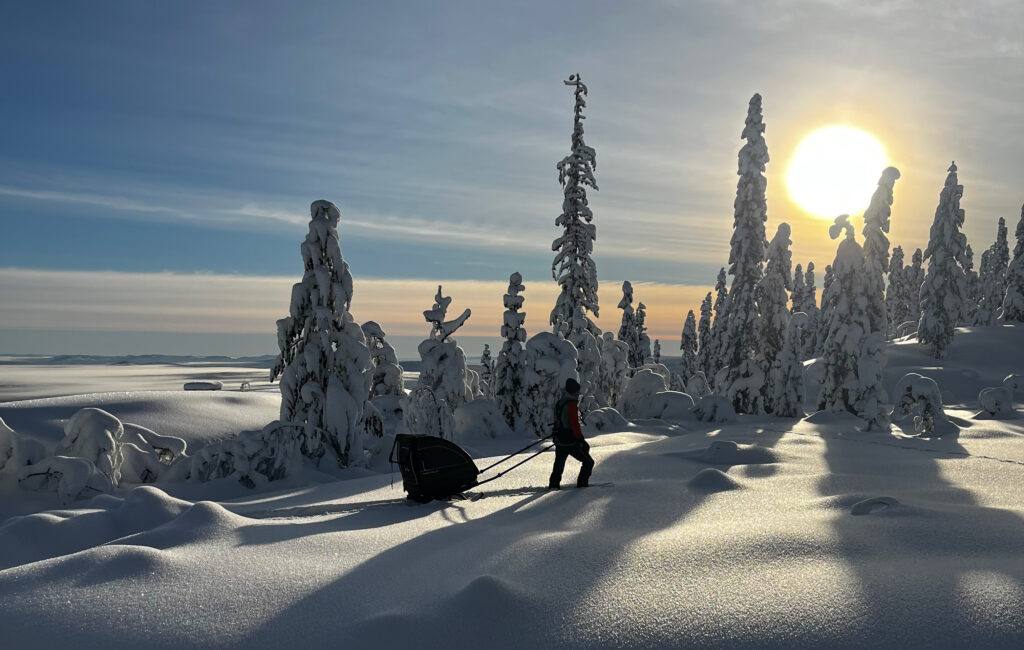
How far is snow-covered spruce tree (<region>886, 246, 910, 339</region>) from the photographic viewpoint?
79.9 metres

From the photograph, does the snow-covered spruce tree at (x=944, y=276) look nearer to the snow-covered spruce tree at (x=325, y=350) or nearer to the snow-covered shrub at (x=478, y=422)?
the snow-covered shrub at (x=478, y=422)

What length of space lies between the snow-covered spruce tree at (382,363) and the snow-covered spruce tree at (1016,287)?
181 feet

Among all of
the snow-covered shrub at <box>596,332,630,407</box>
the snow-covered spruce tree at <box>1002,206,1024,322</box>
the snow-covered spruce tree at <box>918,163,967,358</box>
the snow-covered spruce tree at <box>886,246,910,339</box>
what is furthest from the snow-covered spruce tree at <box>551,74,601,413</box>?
the snow-covered spruce tree at <box>886,246,910,339</box>

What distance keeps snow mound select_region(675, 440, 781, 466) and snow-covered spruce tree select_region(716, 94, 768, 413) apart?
67.5 feet

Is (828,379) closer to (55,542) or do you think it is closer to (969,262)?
(55,542)

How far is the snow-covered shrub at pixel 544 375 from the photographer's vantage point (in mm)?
24484

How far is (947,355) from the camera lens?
48.9 metres

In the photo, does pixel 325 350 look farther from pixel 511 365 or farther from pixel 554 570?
pixel 554 570

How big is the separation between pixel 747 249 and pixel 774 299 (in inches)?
110

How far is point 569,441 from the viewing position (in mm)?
10023

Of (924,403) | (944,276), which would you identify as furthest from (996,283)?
(924,403)

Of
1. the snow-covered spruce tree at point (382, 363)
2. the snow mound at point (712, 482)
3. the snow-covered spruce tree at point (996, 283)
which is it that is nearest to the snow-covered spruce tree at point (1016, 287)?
the snow-covered spruce tree at point (996, 283)

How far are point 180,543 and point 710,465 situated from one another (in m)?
8.29

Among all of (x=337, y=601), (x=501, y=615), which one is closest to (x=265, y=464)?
(x=337, y=601)
